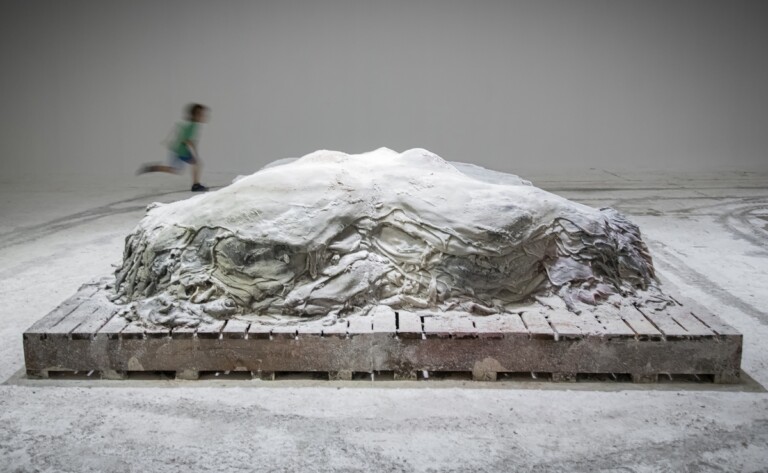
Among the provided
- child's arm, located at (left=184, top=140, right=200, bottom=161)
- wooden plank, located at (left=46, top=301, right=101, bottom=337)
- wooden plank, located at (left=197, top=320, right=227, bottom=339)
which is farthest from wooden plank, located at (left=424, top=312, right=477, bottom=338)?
child's arm, located at (left=184, top=140, right=200, bottom=161)

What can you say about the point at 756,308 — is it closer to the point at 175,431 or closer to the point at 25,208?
the point at 175,431

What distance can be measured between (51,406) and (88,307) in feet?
1.84

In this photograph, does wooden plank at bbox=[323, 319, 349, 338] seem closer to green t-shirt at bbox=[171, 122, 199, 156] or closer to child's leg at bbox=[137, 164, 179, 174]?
child's leg at bbox=[137, 164, 179, 174]

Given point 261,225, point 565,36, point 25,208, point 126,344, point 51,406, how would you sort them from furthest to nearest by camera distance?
Answer: point 565,36 < point 25,208 < point 261,225 < point 126,344 < point 51,406

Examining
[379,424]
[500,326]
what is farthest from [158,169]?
[379,424]

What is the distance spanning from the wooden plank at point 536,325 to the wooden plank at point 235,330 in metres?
1.17

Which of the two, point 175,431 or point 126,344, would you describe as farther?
point 126,344

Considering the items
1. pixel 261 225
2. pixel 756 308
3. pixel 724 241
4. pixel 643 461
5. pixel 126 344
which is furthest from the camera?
pixel 724 241

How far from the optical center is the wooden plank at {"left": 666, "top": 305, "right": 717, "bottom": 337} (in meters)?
2.74

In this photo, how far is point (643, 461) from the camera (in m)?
2.24

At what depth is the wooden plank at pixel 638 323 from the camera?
2.74m

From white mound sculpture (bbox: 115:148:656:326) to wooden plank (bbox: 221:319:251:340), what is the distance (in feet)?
0.29

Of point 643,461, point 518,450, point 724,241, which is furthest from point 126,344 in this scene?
point 724,241

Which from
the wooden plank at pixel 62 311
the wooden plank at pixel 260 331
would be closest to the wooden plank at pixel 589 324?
the wooden plank at pixel 260 331
